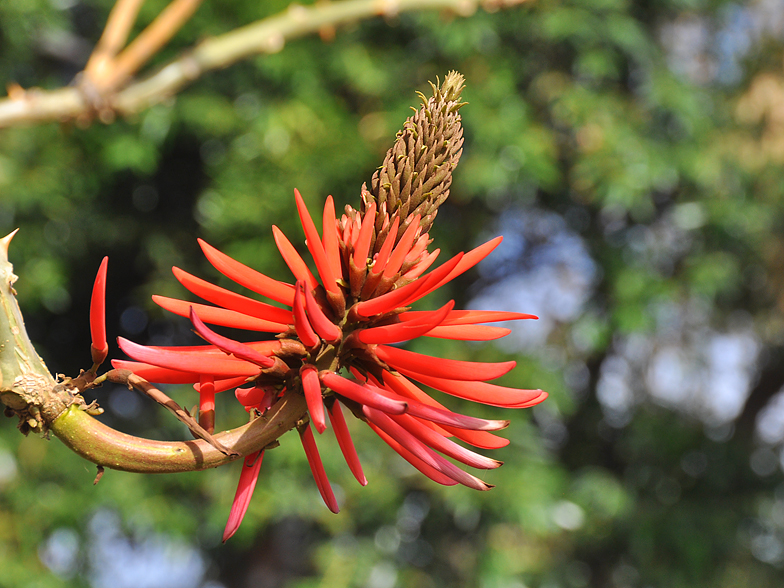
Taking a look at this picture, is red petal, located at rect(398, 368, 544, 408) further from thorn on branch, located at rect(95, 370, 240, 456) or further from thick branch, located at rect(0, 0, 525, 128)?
thick branch, located at rect(0, 0, 525, 128)

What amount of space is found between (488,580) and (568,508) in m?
0.43

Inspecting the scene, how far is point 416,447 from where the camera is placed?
1.12 ft

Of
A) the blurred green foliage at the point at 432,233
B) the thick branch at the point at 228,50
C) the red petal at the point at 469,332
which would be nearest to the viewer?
the red petal at the point at 469,332

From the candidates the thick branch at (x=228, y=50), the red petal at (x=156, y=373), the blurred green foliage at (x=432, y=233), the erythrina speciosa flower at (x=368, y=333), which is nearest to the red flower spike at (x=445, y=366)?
the erythrina speciosa flower at (x=368, y=333)

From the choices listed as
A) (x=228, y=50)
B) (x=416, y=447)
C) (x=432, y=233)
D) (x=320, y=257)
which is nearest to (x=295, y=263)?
(x=320, y=257)

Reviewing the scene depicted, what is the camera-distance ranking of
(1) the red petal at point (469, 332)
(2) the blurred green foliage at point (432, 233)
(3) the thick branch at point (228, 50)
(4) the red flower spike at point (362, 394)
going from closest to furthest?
(4) the red flower spike at point (362, 394), (1) the red petal at point (469, 332), (3) the thick branch at point (228, 50), (2) the blurred green foliage at point (432, 233)

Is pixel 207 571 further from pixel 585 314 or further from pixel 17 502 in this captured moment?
pixel 585 314

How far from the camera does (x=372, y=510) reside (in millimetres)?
2508

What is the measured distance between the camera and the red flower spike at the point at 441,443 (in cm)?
34

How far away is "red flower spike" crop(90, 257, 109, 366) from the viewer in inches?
12.1

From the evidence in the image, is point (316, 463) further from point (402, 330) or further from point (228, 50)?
point (228, 50)

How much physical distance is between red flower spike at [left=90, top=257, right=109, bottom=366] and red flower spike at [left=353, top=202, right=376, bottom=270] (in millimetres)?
135

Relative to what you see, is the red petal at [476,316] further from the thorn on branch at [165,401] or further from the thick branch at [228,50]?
the thick branch at [228,50]

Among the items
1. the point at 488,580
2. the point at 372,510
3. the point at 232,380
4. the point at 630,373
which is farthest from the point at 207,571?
the point at 232,380
